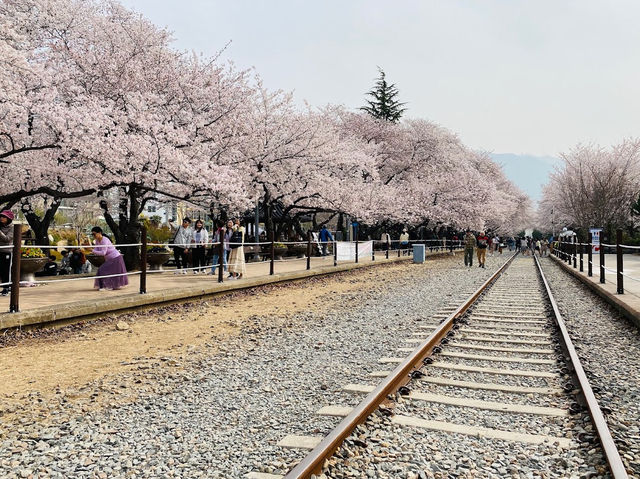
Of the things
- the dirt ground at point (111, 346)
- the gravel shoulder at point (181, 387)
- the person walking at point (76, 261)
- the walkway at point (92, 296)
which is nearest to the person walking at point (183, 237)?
the walkway at point (92, 296)

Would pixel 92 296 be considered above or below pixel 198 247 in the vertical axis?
below

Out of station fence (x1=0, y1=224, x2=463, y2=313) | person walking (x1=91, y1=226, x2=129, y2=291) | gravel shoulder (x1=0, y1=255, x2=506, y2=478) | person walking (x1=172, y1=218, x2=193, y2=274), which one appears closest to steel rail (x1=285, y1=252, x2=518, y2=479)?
gravel shoulder (x1=0, y1=255, x2=506, y2=478)

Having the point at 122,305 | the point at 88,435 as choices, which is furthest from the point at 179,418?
the point at 122,305

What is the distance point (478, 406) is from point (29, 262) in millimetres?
10274

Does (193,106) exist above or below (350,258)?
above

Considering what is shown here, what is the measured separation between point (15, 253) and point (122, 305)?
93.2 inches

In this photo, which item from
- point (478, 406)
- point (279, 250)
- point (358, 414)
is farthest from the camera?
point (279, 250)

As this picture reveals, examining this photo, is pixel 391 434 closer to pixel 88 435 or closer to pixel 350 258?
pixel 88 435

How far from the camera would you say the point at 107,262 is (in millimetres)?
11148

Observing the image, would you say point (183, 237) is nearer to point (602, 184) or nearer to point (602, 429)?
point (602, 429)

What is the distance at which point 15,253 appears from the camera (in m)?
7.57

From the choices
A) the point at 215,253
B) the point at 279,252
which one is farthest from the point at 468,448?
the point at 279,252

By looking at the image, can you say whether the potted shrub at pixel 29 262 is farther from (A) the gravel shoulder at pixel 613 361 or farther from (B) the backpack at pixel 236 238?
(A) the gravel shoulder at pixel 613 361

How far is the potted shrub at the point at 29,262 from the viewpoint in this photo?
36.1ft
